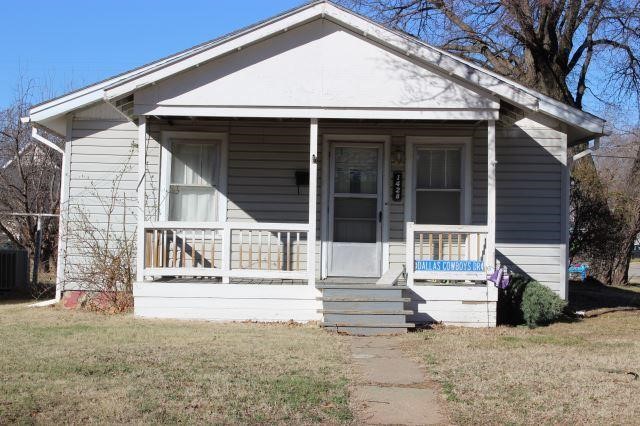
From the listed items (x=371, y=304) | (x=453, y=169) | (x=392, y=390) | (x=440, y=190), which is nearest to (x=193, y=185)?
(x=371, y=304)

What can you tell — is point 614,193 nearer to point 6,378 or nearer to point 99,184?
point 99,184

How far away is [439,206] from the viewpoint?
11609mm

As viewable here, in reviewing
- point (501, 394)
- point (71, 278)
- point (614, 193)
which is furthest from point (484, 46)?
point (501, 394)

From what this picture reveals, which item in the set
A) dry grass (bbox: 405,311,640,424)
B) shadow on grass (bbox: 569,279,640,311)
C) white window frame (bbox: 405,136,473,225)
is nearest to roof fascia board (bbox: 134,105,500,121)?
white window frame (bbox: 405,136,473,225)

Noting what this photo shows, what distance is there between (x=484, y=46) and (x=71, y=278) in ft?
50.1

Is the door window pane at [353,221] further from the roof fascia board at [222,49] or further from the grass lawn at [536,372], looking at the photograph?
the roof fascia board at [222,49]

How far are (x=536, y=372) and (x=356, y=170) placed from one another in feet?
18.4

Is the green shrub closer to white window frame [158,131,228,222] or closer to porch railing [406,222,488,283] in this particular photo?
porch railing [406,222,488,283]

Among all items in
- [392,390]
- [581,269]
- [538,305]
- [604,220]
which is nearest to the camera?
[392,390]

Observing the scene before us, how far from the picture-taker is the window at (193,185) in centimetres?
1173

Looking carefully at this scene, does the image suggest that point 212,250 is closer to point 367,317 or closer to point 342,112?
point 367,317

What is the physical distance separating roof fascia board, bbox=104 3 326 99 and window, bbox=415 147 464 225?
3.12 m

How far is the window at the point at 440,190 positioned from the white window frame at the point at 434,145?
0.20 ft

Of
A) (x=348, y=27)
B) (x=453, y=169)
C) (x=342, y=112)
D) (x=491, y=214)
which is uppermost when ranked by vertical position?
(x=348, y=27)
